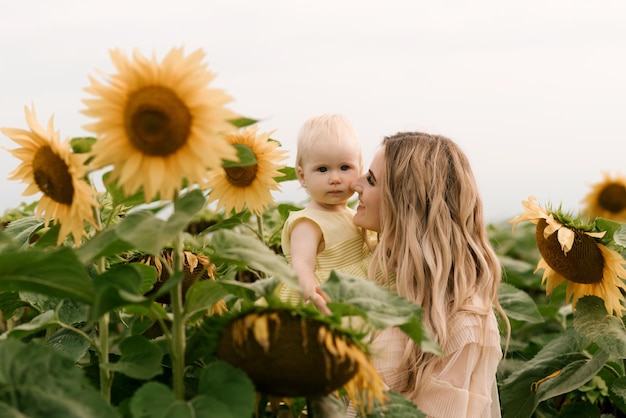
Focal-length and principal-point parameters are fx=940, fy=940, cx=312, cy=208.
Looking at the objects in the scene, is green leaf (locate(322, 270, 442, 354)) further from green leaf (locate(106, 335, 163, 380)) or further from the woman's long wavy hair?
the woman's long wavy hair

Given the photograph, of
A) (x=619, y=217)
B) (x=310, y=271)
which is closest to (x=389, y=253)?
(x=310, y=271)

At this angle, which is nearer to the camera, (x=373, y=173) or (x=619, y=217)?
(x=373, y=173)

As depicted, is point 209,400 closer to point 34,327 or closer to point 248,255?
point 248,255

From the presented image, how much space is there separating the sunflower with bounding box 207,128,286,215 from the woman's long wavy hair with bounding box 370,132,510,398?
1.46ft

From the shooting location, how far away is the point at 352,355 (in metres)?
1.54

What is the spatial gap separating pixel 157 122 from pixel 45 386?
45cm

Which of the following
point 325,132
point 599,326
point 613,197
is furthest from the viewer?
point 613,197

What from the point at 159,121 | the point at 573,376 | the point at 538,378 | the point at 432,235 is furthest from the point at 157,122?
the point at 538,378

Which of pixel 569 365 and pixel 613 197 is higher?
pixel 569 365

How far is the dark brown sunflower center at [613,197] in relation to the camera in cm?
482

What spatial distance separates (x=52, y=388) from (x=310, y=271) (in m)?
1.17

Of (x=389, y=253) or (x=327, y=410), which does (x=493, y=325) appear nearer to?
(x=389, y=253)

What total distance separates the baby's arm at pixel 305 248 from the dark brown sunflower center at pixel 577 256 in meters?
0.70

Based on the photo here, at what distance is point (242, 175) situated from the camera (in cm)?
226
